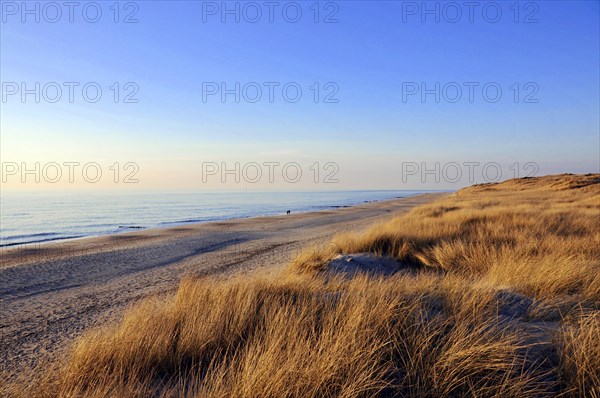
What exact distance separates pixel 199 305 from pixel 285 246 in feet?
39.4

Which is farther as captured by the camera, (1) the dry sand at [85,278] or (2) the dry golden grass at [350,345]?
(1) the dry sand at [85,278]

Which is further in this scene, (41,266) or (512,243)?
(41,266)

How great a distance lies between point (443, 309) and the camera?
401 cm

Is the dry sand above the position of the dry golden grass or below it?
below

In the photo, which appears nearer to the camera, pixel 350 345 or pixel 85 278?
pixel 350 345

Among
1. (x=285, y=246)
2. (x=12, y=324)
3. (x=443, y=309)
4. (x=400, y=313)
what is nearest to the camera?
(x=400, y=313)

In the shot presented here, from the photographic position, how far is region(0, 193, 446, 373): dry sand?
6049 mm

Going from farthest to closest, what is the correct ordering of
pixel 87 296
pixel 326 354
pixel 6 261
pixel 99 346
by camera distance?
pixel 6 261
pixel 87 296
pixel 99 346
pixel 326 354

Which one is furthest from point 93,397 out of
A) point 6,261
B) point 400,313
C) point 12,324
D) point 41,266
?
point 6,261

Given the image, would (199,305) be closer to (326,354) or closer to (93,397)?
(93,397)

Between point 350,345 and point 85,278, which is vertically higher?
point 350,345

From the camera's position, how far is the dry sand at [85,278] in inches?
238

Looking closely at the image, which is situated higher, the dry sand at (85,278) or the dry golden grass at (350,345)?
the dry golden grass at (350,345)

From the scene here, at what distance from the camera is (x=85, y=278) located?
1098 centimetres
